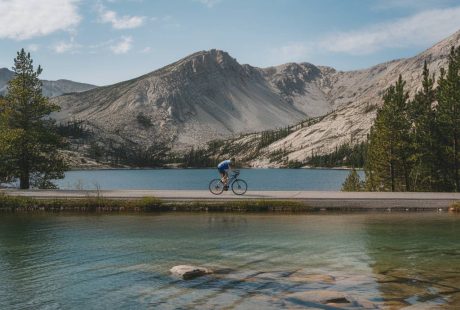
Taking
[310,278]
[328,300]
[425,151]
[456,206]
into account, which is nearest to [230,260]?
[310,278]

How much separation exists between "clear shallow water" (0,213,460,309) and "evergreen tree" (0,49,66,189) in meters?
15.5

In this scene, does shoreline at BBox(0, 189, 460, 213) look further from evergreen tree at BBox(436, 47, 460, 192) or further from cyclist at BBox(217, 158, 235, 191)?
evergreen tree at BBox(436, 47, 460, 192)

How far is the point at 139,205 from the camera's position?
32.6m

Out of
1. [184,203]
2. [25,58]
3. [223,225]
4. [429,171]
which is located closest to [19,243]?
[223,225]

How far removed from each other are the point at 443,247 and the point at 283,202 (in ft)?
43.6

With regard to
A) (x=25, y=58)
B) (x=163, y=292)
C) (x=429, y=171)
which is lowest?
(x=163, y=292)

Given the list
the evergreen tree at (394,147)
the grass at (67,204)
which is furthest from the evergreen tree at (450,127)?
the grass at (67,204)

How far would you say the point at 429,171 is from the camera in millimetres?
50094

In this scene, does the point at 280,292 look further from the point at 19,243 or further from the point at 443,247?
the point at 19,243

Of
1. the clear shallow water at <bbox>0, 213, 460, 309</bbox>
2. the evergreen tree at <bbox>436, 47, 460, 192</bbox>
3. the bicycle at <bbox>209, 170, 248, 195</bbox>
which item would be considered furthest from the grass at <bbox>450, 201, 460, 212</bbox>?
the evergreen tree at <bbox>436, 47, 460, 192</bbox>

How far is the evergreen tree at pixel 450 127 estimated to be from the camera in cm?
4766

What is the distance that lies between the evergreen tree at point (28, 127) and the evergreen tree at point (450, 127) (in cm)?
3872

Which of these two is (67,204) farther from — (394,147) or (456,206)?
(394,147)

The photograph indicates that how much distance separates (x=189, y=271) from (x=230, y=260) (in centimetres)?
289
